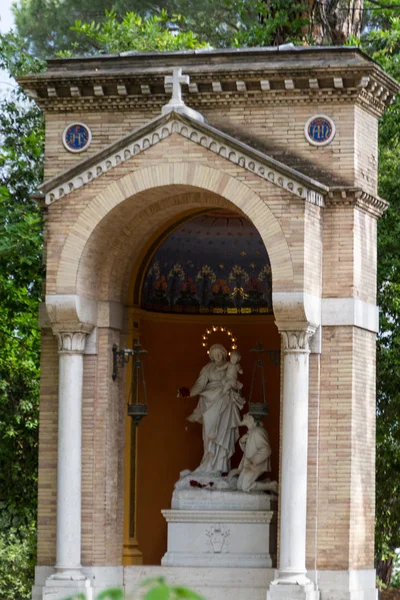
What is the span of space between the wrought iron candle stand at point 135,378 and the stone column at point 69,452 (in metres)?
0.82

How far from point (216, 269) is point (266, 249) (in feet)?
10.1

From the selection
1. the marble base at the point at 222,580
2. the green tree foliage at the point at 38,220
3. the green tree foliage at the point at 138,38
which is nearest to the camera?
the marble base at the point at 222,580

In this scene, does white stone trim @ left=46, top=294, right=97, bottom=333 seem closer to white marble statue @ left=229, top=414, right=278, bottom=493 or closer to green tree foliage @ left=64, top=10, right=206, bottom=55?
white marble statue @ left=229, top=414, right=278, bottom=493

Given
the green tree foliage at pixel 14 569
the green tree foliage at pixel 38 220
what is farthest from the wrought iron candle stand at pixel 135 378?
the green tree foliage at pixel 14 569

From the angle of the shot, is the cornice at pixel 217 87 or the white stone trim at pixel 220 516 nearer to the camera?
the cornice at pixel 217 87

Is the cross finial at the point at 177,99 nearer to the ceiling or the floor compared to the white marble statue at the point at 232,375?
nearer to the ceiling

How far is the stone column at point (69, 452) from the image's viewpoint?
18.7 m

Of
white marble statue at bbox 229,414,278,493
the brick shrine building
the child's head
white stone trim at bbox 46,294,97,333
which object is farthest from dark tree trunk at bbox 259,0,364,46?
white stone trim at bbox 46,294,97,333

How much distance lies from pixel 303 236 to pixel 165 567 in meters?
4.85

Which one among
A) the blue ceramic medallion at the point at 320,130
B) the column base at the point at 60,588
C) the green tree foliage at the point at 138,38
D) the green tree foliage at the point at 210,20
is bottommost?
the column base at the point at 60,588

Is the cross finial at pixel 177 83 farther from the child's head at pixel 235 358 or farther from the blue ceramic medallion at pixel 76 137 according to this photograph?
the child's head at pixel 235 358

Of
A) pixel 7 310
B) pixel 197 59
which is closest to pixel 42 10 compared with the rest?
pixel 7 310

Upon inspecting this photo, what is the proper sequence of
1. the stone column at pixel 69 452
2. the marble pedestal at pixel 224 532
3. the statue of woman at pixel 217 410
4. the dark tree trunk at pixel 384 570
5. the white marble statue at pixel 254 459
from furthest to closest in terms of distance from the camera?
the dark tree trunk at pixel 384 570
the statue of woman at pixel 217 410
the white marble statue at pixel 254 459
the marble pedestal at pixel 224 532
the stone column at pixel 69 452

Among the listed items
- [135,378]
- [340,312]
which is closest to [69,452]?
[135,378]
